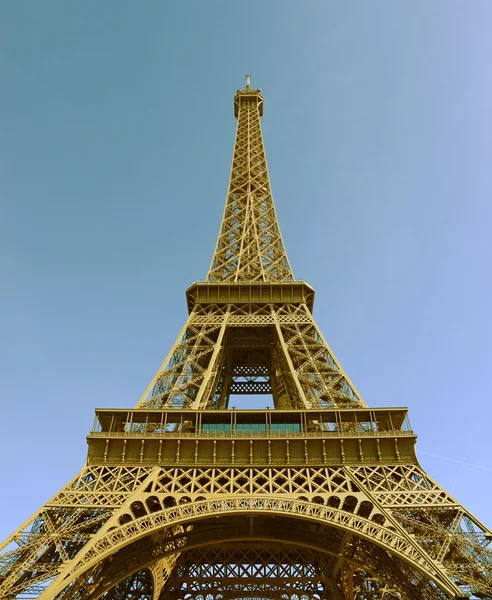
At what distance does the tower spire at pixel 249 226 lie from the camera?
33938 mm

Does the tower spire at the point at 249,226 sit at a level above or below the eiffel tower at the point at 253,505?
above

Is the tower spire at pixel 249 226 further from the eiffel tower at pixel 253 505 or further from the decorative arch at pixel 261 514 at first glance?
the decorative arch at pixel 261 514

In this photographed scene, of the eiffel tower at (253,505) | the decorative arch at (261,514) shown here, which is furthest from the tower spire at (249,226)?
the decorative arch at (261,514)

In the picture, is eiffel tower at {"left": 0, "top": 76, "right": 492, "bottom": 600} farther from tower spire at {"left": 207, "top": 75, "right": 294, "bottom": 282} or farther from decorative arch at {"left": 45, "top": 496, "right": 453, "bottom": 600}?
tower spire at {"left": 207, "top": 75, "right": 294, "bottom": 282}

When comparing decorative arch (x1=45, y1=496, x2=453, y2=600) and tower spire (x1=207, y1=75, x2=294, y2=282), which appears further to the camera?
tower spire (x1=207, y1=75, x2=294, y2=282)

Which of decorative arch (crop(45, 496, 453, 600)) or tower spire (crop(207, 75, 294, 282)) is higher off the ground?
tower spire (crop(207, 75, 294, 282))

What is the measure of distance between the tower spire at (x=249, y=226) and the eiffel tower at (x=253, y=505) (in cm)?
489

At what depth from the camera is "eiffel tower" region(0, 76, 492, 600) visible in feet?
55.5

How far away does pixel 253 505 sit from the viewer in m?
18.3

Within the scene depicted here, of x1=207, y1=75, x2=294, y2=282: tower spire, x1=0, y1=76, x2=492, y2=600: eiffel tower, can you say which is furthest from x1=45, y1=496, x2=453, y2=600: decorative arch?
x1=207, y1=75, x2=294, y2=282: tower spire

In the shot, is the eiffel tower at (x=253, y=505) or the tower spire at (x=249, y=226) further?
the tower spire at (x=249, y=226)

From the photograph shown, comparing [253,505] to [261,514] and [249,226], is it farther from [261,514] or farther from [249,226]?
[249,226]

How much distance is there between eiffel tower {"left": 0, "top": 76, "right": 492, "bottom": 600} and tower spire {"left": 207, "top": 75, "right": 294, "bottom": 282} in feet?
16.0

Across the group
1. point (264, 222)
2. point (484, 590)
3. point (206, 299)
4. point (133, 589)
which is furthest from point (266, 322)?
point (484, 590)
